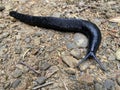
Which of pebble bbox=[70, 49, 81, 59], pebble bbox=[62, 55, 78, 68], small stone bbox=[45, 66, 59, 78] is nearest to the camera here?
small stone bbox=[45, 66, 59, 78]

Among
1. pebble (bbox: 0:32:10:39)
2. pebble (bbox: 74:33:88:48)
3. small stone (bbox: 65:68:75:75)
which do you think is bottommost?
small stone (bbox: 65:68:75:75)

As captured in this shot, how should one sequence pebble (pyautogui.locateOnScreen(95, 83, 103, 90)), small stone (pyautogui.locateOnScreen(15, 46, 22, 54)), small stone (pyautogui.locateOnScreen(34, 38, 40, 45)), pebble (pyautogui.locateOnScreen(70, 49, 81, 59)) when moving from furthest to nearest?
small stone (pyautogui.locateOnScreen(34, 38, 40, 45)) → small stone (pyautogui.locateOnScreen(15, 46, 22, 54)) → pebble (pyautogui.locateOnScreen(70, 49, 81, 59)) → pebble (pyautogui.locateOnScreen(95, 83, 103, 90))

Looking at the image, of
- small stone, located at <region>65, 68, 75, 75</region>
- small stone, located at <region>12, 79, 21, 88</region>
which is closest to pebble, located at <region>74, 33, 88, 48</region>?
small stone, located at <region>65, 68, 75, 75</region>

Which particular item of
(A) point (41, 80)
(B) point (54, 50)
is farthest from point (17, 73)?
(B) point (54, 50)

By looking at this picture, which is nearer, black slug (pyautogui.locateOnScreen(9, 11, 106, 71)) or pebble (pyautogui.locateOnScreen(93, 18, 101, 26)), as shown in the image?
black slug (pyautogui.locateOnScreen(9, 11, 106, 71))

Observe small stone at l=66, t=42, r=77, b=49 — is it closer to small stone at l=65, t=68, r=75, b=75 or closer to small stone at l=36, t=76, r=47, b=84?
small stone at l=65, t=68, r=75, b=75

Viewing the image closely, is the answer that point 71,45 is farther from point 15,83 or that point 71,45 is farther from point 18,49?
point 15,83

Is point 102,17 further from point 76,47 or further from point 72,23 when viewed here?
point 76,47
